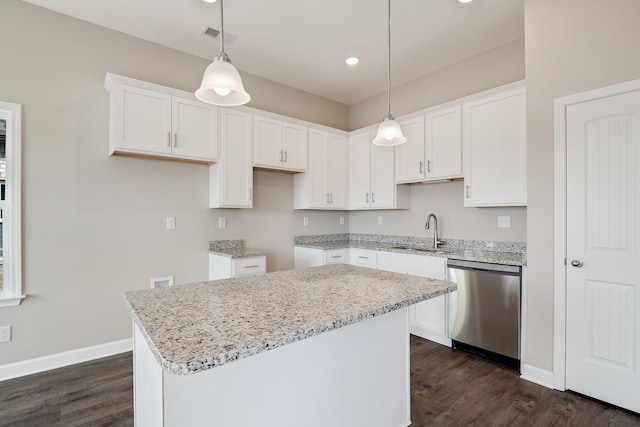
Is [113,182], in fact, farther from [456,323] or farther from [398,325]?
[456,323]

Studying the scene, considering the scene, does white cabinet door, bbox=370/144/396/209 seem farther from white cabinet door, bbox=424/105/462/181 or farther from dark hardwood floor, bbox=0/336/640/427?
dark hardwood floor, bbox=0/336/640/427

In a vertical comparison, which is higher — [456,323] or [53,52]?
[53,52]

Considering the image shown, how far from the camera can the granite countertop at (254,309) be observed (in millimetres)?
863

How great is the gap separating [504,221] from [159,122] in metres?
3.43

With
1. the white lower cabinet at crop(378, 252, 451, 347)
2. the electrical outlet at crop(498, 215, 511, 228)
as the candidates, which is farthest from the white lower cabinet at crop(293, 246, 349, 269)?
the electrical outlet at crop(498, 215, 511, 228)

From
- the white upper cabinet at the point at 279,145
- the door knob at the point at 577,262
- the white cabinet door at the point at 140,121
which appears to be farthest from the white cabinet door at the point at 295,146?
the door knob at the point at 577,262

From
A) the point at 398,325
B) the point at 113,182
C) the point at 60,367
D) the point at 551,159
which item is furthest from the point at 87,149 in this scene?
the point at 551,159

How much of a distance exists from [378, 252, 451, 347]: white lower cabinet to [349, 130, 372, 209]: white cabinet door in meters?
1.00

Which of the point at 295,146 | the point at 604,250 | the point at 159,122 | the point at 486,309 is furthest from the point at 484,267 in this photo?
the point at 159,122

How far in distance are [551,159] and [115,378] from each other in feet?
12.4

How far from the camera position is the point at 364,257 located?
3.92m

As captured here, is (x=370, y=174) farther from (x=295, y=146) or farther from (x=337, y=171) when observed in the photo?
(x=295, y=146)

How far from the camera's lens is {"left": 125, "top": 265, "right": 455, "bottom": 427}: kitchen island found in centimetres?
96

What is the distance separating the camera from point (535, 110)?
2.49 m
